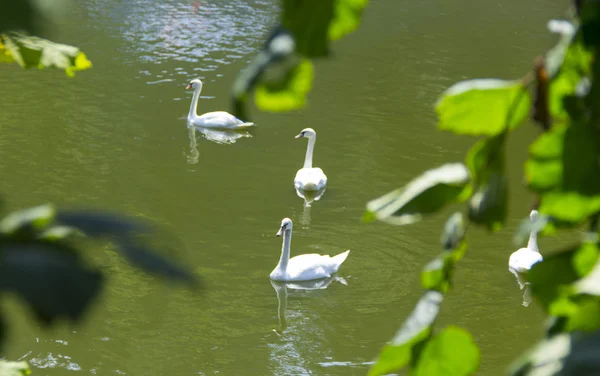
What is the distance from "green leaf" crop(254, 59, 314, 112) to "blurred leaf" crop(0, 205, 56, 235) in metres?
0.15

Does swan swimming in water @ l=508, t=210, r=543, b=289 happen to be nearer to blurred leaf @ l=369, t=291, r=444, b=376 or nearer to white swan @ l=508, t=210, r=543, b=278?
white swan @ l=508, t=210, r=543, b=278

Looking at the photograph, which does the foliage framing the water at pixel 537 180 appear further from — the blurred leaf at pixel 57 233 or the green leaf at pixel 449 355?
the blurred leaf at pixel 57 233

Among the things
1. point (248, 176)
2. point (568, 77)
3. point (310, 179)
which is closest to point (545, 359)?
point (568, 77)

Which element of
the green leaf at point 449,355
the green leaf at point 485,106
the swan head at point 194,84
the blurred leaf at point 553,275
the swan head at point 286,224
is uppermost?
the green leaf at point 485,106

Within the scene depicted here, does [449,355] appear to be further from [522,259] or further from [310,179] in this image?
[310,179]

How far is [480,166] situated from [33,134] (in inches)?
437

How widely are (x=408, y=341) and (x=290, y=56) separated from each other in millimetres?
235

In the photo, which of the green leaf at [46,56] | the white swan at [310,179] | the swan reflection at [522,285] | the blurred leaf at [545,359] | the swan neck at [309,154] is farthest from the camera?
the swan neck at [309,154]

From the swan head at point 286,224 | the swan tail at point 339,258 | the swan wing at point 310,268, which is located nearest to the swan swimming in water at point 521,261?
the swan tail at point 339,258

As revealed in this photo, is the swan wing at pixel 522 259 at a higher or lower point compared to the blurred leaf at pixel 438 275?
lower

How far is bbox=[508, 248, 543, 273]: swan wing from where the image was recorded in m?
8.51

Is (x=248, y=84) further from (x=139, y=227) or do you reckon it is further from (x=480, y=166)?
(x=480, y=166)

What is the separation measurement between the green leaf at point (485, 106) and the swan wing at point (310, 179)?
9238 mm

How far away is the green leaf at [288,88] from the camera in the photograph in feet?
1.80
